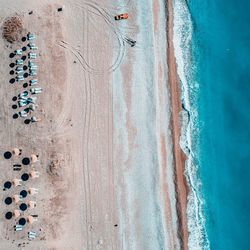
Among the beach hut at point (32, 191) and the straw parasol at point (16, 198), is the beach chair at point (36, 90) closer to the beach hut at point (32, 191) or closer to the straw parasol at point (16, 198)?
the beach hut at point (32, 191)

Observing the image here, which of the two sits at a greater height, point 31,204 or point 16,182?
point 16,182

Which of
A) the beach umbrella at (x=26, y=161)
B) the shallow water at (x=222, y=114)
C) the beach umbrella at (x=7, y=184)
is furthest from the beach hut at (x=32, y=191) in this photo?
the shallow water at (x=222, y=114)

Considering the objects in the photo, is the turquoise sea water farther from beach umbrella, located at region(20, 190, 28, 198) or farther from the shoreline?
beach umbrella, located at region(20, 190, 28, 198)

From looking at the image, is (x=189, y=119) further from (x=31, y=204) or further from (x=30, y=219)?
(x=30, y=219)

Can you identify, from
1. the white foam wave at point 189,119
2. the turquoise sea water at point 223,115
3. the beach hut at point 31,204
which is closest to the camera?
the beach hut at point 31,204

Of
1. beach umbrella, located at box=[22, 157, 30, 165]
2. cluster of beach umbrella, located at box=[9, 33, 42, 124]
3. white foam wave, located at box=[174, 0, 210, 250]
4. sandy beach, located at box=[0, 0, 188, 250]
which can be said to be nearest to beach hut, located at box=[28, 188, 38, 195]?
sandy beach, located at box=[0, 0, 188, 250]

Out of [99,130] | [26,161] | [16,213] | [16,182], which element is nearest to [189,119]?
[99,130]
